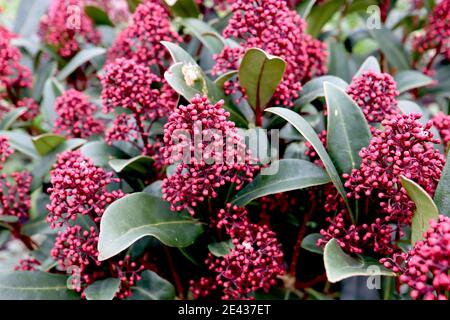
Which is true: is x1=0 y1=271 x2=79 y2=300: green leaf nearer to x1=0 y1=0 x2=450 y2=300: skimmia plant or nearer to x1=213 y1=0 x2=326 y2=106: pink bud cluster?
x1=0 y1=0 x2=450 y2=300: skimmia plant

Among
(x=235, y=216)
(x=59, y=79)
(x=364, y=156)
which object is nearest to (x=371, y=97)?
(x=364, y=156)

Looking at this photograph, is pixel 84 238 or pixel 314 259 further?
pixel 314 259

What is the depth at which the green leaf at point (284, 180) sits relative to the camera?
4.71ft

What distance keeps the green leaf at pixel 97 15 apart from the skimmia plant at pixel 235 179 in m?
0.67

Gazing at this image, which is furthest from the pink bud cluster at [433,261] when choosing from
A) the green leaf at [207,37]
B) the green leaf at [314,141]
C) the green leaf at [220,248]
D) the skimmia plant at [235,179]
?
the green leaf at [207,37]

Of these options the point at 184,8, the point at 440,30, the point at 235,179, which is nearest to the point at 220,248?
the point at 235,179

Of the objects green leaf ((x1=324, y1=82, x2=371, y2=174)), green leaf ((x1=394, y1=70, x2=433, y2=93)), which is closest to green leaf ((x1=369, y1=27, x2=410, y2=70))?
green leaf ((x1=394, y1=70, x2=433, y2=93))

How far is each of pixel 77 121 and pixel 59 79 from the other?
64 centimetres

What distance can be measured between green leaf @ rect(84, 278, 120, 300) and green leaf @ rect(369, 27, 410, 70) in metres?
1.77

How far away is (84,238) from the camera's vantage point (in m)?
1.49

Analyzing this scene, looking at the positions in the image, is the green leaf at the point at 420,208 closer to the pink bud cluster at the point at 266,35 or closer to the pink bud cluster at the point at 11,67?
the pink bud cluster at the point at 266,35

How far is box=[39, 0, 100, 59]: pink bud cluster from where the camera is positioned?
234 cm

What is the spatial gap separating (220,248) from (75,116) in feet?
2.70

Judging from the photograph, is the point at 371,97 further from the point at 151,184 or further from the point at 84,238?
the point at 84,238
